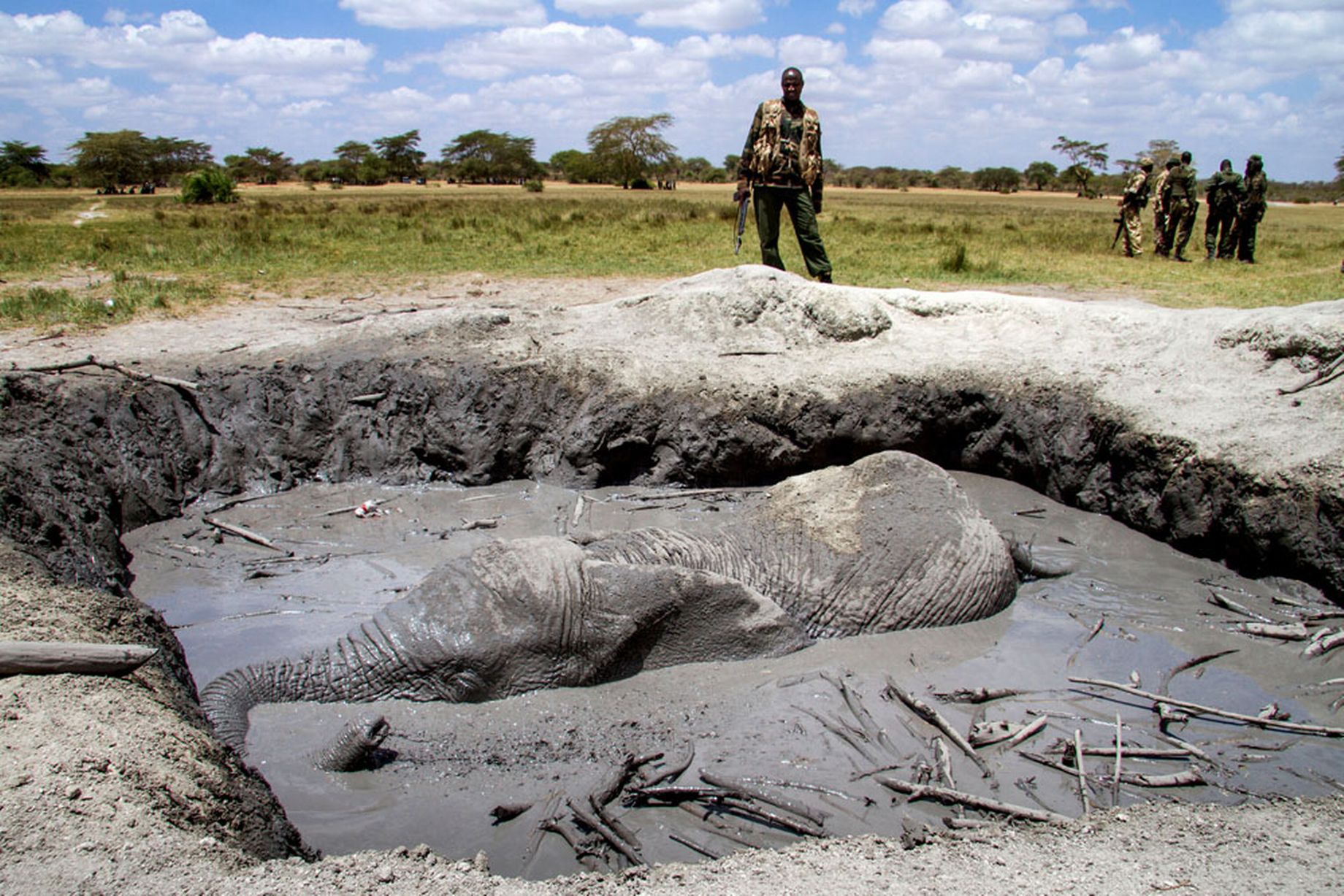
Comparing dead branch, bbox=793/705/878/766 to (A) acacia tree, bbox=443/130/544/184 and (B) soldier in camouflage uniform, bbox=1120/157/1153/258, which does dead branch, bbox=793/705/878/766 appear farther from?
(A) acacia tree, bbox=443/130/544/184

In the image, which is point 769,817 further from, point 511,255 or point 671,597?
point 511,255

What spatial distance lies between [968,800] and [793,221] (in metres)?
7.55

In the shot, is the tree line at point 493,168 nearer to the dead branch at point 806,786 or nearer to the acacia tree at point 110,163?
the acacia tree at point 110,163

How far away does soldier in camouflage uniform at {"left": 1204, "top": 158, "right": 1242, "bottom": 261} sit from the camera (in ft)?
54.7

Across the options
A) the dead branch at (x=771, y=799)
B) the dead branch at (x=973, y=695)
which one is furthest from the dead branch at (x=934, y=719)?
the dead branch at (x=771, y=799)

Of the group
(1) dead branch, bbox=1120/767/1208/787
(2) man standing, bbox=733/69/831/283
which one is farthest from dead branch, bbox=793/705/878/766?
(2) man standing, bbox=733/69/831/283

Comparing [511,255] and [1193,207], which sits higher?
[1193,207]

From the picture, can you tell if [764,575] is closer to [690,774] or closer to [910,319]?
[690,774]

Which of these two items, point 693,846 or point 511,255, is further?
point 511,255

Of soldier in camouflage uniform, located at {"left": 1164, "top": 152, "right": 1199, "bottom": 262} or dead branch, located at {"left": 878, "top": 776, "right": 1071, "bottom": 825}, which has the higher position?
soldier in camouflage uniform, located at {"left": 1164, "top": 152, "right": 1199, "bottom": 262}

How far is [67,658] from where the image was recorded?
3.34 m

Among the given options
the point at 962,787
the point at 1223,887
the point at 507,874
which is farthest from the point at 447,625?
the point at 1223,887

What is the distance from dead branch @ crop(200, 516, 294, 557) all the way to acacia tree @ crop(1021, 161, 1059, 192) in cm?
7108

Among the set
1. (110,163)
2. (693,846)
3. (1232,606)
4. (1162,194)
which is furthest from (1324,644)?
(110,163)
